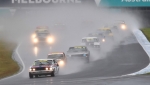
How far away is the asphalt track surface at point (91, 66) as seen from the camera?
30.1 metres

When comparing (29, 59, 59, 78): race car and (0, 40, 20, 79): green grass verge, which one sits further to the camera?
(0, 40, 20, 79): green grass verge

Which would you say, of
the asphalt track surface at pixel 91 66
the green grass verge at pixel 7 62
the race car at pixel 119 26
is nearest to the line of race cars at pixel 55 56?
the asphalt track surface at pixel 91 66

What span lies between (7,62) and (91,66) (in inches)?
323

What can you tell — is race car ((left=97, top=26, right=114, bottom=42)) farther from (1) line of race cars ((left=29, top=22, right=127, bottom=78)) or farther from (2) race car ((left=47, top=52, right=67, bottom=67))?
(2) race car ((left=47, top=52, right=67, bottom=67))

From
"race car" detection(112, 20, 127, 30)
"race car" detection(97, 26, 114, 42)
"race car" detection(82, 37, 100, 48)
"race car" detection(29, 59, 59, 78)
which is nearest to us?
"race car" detection(29, 59, 59, 78)

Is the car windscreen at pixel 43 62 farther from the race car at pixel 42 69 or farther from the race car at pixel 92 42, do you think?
the race car at pixel 92 42

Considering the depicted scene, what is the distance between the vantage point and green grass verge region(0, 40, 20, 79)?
38688 millimetres

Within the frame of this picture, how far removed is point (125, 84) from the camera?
82.8 ft

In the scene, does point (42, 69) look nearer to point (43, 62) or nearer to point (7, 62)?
point (43, 62)

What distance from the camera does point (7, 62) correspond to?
1737 inches

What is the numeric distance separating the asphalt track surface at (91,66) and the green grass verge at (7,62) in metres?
0.89

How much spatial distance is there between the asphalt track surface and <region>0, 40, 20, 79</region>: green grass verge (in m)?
0.89

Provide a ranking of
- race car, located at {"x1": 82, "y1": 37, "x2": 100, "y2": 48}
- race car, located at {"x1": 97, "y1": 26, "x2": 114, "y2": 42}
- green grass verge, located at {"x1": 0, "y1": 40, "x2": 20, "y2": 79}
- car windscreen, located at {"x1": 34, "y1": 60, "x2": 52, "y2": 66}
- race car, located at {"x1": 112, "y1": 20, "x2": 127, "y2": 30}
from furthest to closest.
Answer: race car, located at {"x1": 112, "y1": 20, "x2": 127, "y2": 30}
race car, located at {"x1": 97, "y1": 26, "x2": 114, "y2": 42}
race car, located at {"x1": 82, "y1": 37, "x2": 100, "y2": 48}
green grass verge, located at {"x1": 0, "y1": 40, "x2": 20, "y2": 79}
car windscreen, located at {"x1": 34, "y1": 60, "x2": 52, "y2": 66}

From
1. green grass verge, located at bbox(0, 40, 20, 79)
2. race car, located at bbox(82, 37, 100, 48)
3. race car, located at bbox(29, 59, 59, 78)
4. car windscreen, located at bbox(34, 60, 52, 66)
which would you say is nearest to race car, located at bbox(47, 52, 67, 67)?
green grass verge, located at bbox(0, 40, 20, 79)
